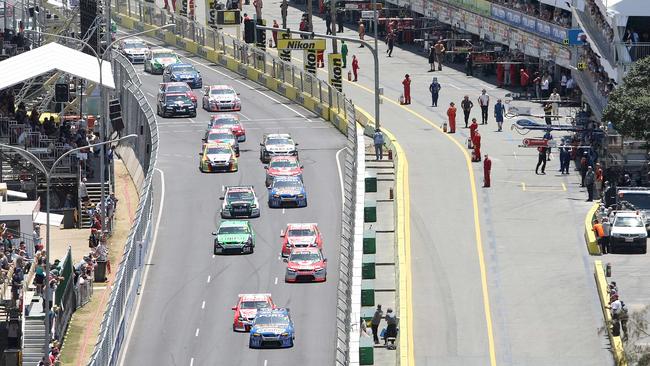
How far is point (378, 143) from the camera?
281 feet

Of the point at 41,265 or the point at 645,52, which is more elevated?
the point at 645,52

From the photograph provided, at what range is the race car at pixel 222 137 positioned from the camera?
8846 cm

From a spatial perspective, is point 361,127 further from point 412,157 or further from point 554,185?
point 554,185

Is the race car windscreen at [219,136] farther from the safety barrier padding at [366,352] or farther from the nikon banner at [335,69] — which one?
the safety barrier padding at [366,352]

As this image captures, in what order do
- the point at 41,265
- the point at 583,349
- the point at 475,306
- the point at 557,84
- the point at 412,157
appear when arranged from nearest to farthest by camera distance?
the point at 583,349
the point at 475,306
the point at 41,265
the point at 412,157
the point at 557,84

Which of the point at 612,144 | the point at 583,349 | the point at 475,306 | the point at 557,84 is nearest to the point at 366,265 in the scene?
the point at 475,306

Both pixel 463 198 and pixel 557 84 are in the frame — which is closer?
pixel 463 198

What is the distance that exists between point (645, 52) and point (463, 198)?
34.4 ft

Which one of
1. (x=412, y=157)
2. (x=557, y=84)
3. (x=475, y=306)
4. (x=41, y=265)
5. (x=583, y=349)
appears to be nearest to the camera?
(x=583, y=349)

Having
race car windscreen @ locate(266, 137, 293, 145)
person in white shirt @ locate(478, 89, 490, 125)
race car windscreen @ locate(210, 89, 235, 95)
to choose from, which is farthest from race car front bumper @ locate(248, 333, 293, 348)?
race car windscreen @ locate(210, 89, 235, 95)

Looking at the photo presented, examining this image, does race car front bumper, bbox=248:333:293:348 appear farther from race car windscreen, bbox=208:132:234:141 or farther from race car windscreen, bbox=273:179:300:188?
race car windscreen, bbox=208:132:234:141

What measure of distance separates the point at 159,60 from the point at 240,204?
106ft

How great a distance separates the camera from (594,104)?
286 feet

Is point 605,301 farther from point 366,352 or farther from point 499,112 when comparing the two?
point 499,112
